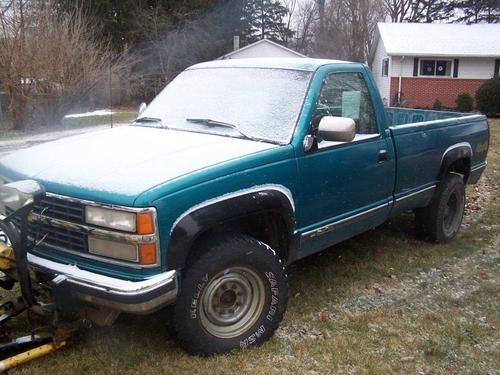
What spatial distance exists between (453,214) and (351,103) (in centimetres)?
249

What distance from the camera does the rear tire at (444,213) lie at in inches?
226

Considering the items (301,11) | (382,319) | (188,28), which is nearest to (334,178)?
(382,319)

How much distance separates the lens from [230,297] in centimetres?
355

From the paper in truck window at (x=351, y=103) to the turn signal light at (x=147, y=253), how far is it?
2.18m

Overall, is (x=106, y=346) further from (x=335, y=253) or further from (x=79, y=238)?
(x=335, y=253)

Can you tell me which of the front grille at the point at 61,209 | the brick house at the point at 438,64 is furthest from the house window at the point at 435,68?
the front grille at the point at 61,209

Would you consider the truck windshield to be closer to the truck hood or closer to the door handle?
the truck hood

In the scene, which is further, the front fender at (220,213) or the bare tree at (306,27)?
the bare tree at (306,27)

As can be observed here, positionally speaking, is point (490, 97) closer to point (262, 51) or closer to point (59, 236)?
point (262, 51)

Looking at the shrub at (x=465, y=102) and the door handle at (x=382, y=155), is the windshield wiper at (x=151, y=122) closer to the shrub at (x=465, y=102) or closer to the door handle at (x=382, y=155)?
the door handle at (x=382, y=155)

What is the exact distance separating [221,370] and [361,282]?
6.68 feet

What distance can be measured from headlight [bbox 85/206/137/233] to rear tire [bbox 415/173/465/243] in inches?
150

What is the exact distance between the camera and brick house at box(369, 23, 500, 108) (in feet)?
87.2

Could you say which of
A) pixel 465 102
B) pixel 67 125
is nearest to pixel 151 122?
pixel 67 125
